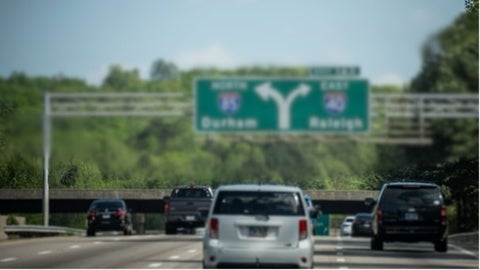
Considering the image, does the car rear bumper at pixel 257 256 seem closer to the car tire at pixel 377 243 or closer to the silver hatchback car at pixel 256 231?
the silver hatchback car at pixel 256 231

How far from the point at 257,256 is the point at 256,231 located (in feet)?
1.56

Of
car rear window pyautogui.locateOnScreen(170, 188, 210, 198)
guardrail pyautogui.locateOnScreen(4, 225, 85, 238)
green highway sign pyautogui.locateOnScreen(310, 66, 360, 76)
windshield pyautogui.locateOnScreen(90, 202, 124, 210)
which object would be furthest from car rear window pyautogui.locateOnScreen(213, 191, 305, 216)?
windshield pyautogui.locateOnScreen(90, 202, 124, 210)

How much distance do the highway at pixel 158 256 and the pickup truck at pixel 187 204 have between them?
1231 millimetres

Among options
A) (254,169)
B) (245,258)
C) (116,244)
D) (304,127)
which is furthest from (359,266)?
(254,169)

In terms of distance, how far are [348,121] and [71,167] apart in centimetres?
1240

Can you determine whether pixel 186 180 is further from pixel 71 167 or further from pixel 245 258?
pixel 245 258

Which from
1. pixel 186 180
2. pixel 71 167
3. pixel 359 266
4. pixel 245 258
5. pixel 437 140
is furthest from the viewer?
pixel 186 180

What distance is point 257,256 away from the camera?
27.5 m

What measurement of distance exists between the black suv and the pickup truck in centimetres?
783

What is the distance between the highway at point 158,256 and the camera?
115ft

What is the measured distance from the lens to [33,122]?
38594 millimetres

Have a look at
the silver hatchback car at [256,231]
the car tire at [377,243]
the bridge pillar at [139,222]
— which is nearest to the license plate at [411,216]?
the car tire at [377,243]

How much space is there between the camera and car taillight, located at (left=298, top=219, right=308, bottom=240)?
2750 cm

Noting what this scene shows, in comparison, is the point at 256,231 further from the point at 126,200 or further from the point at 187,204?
the point at 126,200
